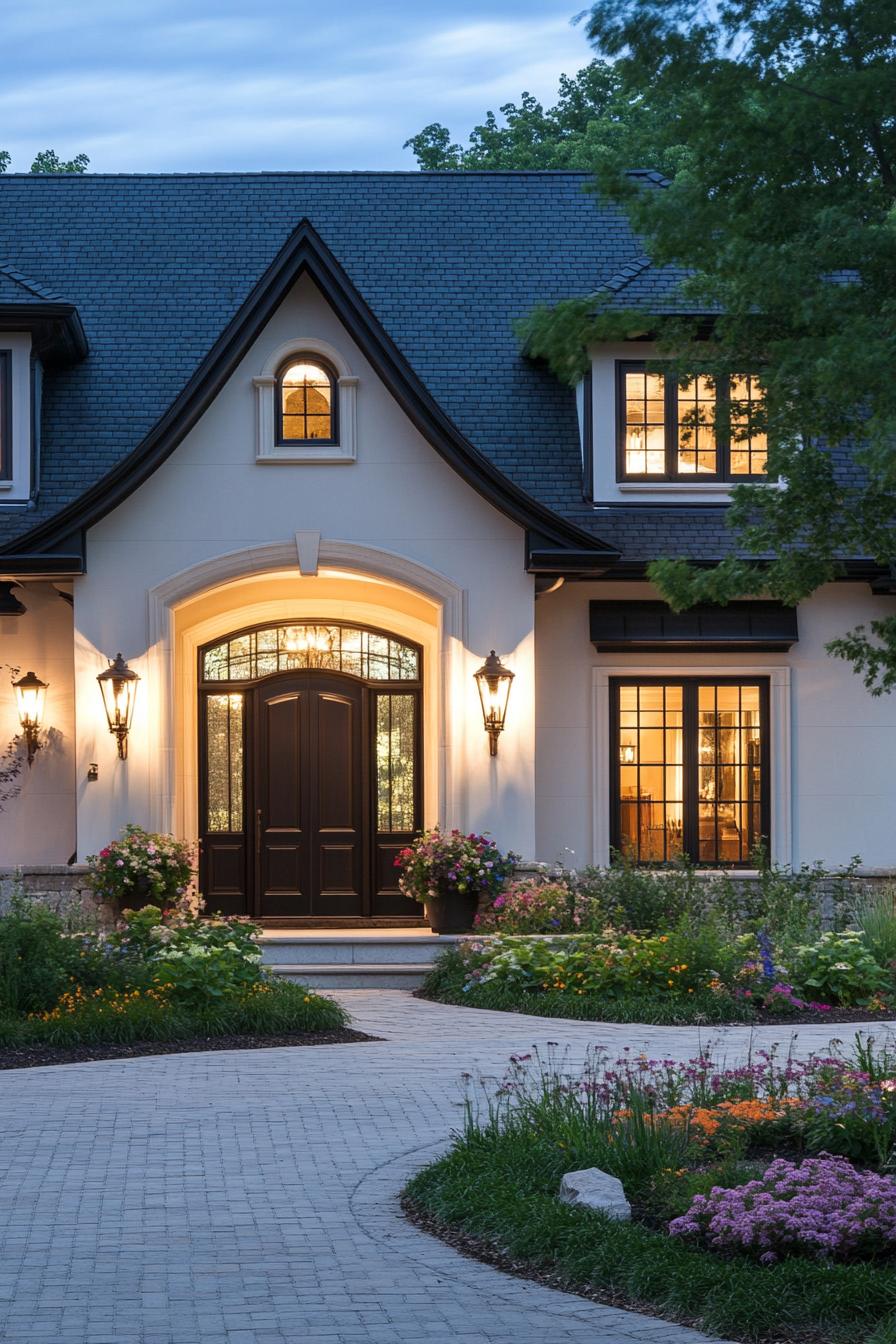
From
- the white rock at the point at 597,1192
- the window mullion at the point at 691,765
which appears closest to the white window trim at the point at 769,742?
the window mullion at the point at 691,765

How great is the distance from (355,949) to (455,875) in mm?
1100

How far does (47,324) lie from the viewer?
55.2 feet

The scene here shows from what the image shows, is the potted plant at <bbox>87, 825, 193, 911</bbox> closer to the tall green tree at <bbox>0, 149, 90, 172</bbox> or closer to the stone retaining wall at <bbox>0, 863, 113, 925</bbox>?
the stone retaining wall at <bbox>0, 863, 113, 925</bbox>

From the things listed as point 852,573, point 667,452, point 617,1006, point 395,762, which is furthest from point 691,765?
point 617,1006

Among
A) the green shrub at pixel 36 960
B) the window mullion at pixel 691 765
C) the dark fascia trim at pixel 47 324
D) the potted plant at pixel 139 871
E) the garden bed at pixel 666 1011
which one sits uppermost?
the dark fascia trim at pixel 47 324

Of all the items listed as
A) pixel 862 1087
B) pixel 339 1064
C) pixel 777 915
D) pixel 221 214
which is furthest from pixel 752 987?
pixel 221 214

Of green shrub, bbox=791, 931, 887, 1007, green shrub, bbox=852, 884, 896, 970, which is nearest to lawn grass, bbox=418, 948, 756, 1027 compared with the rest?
green shrub, bbox=791, 931, 887, 1007

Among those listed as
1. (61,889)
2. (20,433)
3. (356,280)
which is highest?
(356,280)

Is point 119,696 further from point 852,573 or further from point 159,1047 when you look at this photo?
point 852,573

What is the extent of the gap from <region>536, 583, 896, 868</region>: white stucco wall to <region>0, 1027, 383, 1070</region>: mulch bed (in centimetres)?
566

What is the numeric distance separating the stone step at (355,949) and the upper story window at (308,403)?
4802 millimetres

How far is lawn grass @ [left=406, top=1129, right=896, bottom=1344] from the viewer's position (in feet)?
18.3

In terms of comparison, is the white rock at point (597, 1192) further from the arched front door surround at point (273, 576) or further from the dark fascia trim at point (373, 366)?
the dark fascia trim at point (373, 366)

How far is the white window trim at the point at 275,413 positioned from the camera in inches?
637
